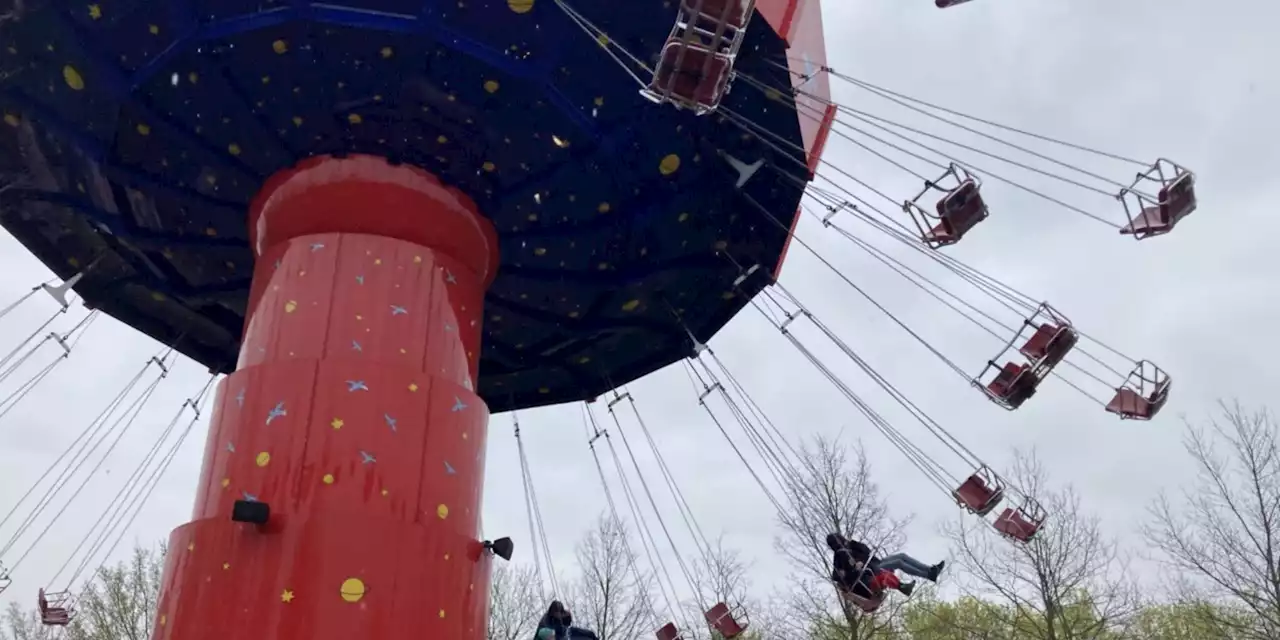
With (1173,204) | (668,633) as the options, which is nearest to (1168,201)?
(1173,204)

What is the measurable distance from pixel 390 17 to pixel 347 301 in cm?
263

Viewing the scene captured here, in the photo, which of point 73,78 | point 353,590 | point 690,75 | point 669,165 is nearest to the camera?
point 690,75

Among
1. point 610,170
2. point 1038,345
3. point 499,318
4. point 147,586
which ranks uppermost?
point 147,586

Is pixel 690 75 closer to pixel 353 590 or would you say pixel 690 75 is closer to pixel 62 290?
pixel 353 590

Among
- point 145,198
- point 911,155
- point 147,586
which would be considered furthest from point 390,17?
point 147,586

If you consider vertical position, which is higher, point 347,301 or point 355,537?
point 347,301

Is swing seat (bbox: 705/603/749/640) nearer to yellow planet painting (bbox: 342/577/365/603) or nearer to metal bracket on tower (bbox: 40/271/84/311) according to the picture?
yellow planet painting (bbox: 342/577/365/603)

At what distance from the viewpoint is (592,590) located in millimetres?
29172

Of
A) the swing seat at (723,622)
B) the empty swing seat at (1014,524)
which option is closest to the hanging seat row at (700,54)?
the empty swing seat at (1014,524)

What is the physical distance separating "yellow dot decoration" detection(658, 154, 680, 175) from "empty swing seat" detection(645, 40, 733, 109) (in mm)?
2735

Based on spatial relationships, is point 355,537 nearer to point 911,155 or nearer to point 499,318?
point 499,318

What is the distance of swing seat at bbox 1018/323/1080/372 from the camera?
9273 millimetres

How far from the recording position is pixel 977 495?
34.0ft

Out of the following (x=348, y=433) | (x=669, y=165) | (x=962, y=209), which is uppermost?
(x=669, y=165)
